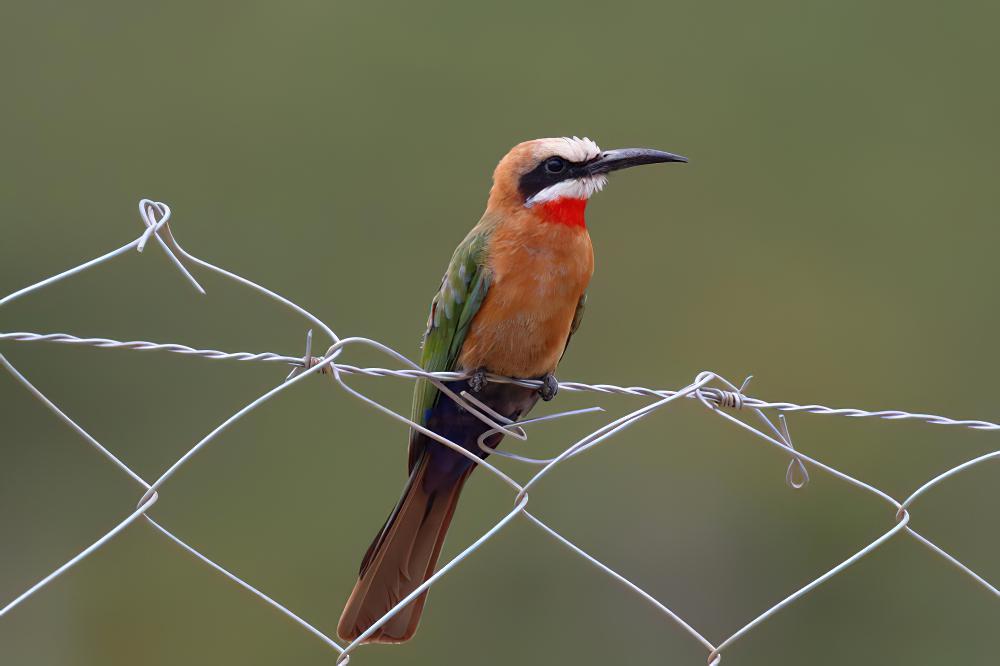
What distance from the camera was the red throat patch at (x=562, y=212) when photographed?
1.98 metres

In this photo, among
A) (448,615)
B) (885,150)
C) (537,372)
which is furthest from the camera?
(885,150)

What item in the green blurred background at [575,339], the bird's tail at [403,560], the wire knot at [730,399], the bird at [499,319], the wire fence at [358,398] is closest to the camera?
the wire fence at [358,398]

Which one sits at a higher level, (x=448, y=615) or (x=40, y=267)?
(x=40, y=267)

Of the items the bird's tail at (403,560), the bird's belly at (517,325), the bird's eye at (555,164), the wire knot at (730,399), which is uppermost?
the bird's eye at (555,164)

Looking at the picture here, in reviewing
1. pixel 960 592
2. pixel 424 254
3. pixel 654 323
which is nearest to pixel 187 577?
pixel 424 254

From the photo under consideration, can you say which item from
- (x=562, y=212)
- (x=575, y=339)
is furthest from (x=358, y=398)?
(x=575, y=339)

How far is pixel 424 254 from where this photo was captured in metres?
5.10

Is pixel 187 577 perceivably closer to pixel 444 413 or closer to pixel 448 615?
pixel 448 615

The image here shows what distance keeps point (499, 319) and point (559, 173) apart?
0.29 meters

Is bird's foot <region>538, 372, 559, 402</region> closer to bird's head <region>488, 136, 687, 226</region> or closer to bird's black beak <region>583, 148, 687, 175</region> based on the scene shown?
bird's head <region>488, 136, 687, 226</region>

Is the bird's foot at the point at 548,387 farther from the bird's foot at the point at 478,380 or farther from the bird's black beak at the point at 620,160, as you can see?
the bird's black beak at the point at 620,160

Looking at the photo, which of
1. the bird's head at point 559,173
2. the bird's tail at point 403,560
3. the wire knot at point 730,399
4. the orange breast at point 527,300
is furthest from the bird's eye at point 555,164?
the wire knot at point 730,399

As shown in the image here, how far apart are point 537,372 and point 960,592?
157 inches

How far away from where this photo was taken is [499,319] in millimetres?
1909
